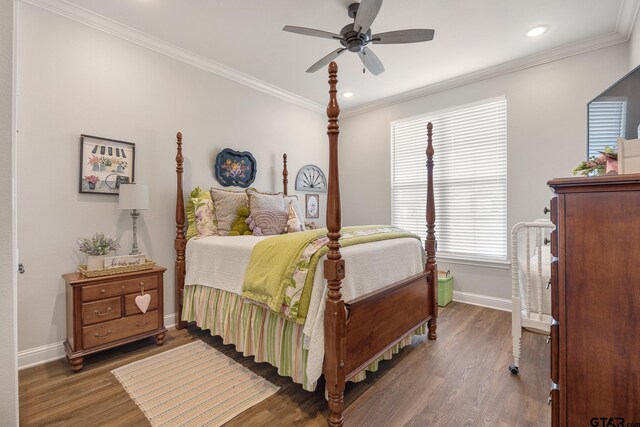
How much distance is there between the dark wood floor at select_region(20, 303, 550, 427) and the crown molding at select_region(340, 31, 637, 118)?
2.79 m

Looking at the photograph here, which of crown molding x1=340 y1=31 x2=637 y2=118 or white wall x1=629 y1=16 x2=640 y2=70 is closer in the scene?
white wall x1=629 y1=16 x2=640 y2=70

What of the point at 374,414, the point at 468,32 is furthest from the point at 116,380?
the point at 468,32

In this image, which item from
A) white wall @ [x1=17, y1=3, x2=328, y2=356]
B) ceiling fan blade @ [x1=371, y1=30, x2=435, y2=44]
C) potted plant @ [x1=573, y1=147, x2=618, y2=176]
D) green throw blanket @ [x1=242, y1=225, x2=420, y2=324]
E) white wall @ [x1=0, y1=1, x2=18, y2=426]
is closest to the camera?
white wall @ [x1=0, y1=1, x2=18, y2=426]

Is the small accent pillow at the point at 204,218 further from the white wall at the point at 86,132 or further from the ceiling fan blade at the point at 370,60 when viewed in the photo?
the ceiling fan blade at the point at 370,60

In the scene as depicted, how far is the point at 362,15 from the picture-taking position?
193 centimetres

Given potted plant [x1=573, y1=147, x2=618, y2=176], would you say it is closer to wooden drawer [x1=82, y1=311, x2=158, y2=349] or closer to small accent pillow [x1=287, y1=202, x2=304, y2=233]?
small accent pillow [x1=287, y1=202, x2=304, y2=233]

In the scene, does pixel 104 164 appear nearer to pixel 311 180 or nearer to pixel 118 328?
pixel 118 328

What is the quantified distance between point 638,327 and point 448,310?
2.47 m

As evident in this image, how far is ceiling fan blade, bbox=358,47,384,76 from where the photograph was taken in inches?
93.0

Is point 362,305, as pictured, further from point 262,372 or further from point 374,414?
point 262,372

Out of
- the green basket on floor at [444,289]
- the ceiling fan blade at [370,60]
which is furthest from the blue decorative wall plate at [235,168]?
the green basket on floor at [444,289]

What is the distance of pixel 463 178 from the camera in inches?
141

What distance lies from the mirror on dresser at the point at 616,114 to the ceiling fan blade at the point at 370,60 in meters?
1.56

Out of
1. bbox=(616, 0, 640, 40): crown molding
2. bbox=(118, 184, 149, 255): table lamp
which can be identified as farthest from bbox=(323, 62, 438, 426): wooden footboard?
bbox=(616, 0, 640, 40): crown molding
